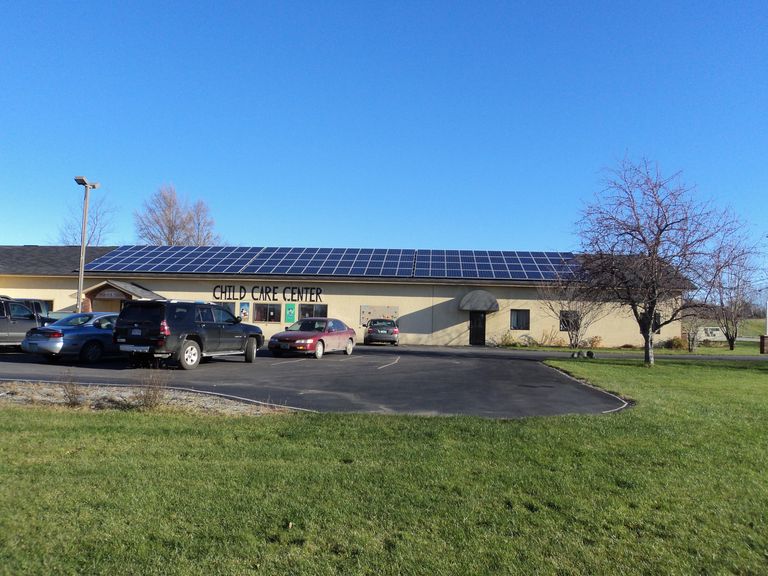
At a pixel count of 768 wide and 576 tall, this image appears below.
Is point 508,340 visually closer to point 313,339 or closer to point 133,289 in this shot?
point 313,339

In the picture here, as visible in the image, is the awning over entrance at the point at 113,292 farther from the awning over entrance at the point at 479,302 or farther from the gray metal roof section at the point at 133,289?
the awning over entrance at the point at 479,302

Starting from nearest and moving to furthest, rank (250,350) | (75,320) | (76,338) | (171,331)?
(171,331)
(76,338)
(75,320)
(250,350)

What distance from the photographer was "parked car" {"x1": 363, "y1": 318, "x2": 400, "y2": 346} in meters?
32.3

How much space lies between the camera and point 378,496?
4.71 m

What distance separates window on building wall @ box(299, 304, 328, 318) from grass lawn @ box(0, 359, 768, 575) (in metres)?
28.4

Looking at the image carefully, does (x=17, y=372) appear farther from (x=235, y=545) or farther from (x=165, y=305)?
(x=235, y=545)

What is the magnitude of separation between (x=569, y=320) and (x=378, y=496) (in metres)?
31.9

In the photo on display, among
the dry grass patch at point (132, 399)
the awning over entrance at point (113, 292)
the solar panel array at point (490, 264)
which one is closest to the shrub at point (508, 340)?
the solar panel array at point (490, 264)

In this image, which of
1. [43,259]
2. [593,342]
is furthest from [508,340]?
[43,259]

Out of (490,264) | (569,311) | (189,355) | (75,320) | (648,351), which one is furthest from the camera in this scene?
(490,264)

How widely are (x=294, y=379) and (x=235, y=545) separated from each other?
9732 mm

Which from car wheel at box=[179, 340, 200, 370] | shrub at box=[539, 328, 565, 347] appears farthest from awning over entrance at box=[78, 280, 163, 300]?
shrub at box=[539, 328, 565, 347]

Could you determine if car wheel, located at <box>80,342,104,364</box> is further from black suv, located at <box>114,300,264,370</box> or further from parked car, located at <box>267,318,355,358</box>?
parked car, located at <box>267,318,355,358</box>

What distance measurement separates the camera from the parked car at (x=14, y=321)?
17.9m
